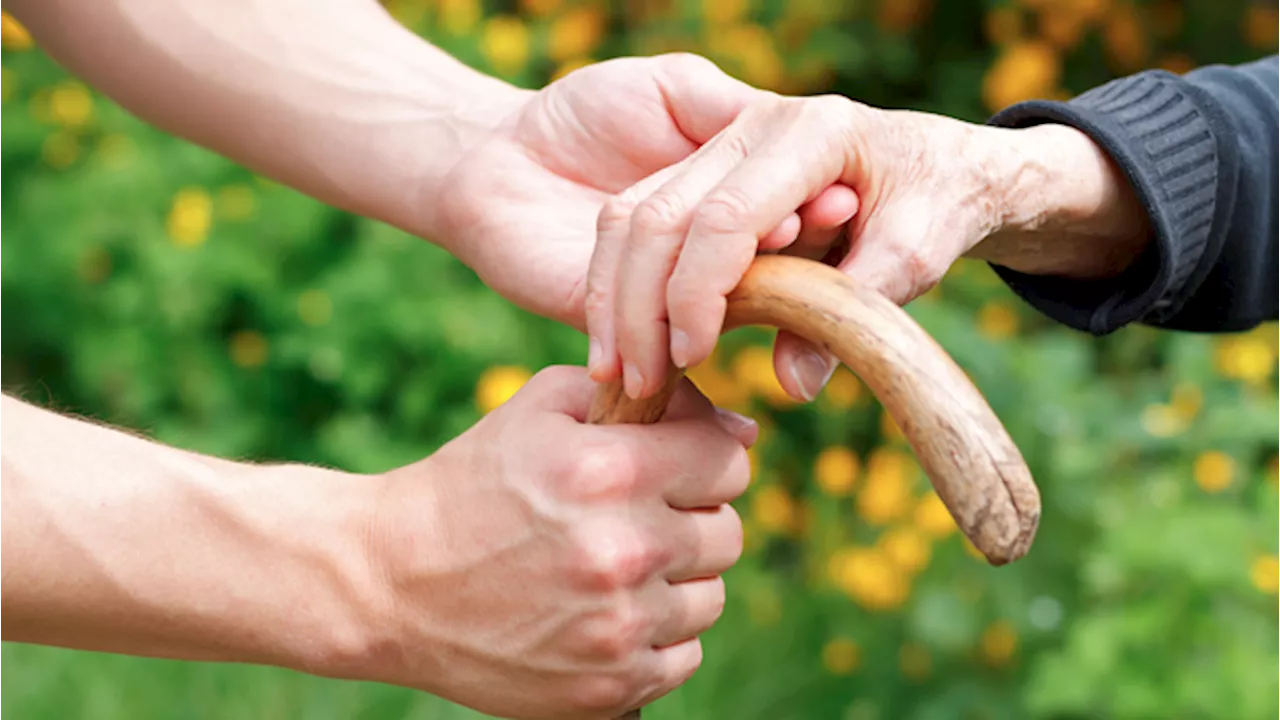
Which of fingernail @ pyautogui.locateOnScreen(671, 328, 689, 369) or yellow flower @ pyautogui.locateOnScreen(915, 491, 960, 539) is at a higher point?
fingernail @ pyautogui.locateOnScreen(671, 328, 689, 369)

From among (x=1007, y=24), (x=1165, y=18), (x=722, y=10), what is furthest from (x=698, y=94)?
(x=1165, y=18)

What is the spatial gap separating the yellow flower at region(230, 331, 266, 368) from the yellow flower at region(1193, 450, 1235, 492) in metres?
1.92

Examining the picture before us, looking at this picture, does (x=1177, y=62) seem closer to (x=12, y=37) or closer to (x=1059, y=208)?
(x=1059, y=208)

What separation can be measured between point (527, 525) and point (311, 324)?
1.71 meters

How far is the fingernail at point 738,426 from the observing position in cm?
131

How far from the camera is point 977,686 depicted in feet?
7.91

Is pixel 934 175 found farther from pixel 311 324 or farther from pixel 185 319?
pixel 185 319

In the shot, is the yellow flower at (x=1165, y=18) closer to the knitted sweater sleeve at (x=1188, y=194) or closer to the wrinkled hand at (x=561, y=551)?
the knitted sweater sleeve at (x=1188, y=194)

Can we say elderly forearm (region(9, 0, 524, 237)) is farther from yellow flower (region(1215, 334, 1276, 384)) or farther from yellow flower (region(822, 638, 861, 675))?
yellow flower (region(1215, 334, 1276, 384))

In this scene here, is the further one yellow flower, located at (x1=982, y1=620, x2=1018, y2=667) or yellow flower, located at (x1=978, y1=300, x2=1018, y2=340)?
yellow flower, located at (x1=978, y1=300, x2=1018, y2=340)

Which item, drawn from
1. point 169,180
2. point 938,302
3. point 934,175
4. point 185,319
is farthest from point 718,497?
point 169,180

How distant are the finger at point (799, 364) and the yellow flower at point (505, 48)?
202 centimetres

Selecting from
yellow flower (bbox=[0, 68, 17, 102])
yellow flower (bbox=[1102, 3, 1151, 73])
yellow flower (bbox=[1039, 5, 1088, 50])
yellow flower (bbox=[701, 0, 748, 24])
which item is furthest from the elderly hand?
yellow flower (bbox=[0, 68, 17, 102])

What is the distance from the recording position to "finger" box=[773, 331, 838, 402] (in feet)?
3.82
